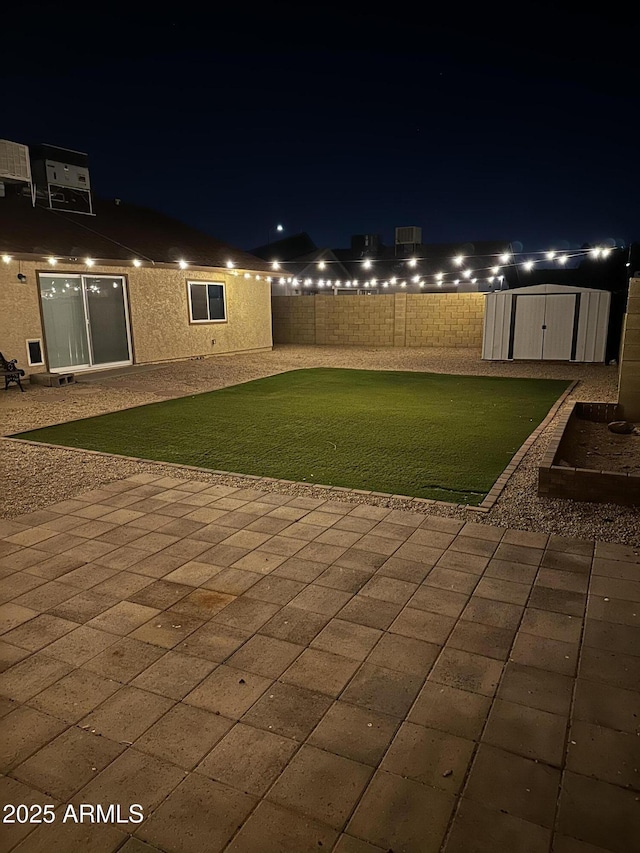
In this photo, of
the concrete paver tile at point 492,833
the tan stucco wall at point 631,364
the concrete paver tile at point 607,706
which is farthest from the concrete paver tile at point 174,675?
the tan stucco wall at point 631,364

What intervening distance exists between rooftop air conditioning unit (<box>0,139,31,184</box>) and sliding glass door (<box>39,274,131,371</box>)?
3088 mm

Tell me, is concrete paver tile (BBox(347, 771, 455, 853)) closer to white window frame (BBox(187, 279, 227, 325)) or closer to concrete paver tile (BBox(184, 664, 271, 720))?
concrete paver tile (BBox(184, 664, 271, 720))

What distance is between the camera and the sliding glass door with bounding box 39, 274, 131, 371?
1186cm

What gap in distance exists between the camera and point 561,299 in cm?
1512

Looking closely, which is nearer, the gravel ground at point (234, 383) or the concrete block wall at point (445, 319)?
the gravel ground at point (234, 383)

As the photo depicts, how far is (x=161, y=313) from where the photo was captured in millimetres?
14461

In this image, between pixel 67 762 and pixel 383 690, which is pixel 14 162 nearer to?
pixel 67 762

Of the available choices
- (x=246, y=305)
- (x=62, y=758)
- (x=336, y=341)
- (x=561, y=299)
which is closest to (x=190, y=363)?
(x=246, y=305)

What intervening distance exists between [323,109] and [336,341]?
27.1 m

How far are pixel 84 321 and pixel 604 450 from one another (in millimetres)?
10983

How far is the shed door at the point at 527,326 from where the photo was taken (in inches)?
604

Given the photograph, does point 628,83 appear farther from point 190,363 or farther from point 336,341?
point 190,363

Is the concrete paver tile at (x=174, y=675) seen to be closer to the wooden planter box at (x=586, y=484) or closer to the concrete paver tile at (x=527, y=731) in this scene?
the concrete paver tile at (x=527, y=731)

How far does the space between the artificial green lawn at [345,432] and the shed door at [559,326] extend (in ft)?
15.6
